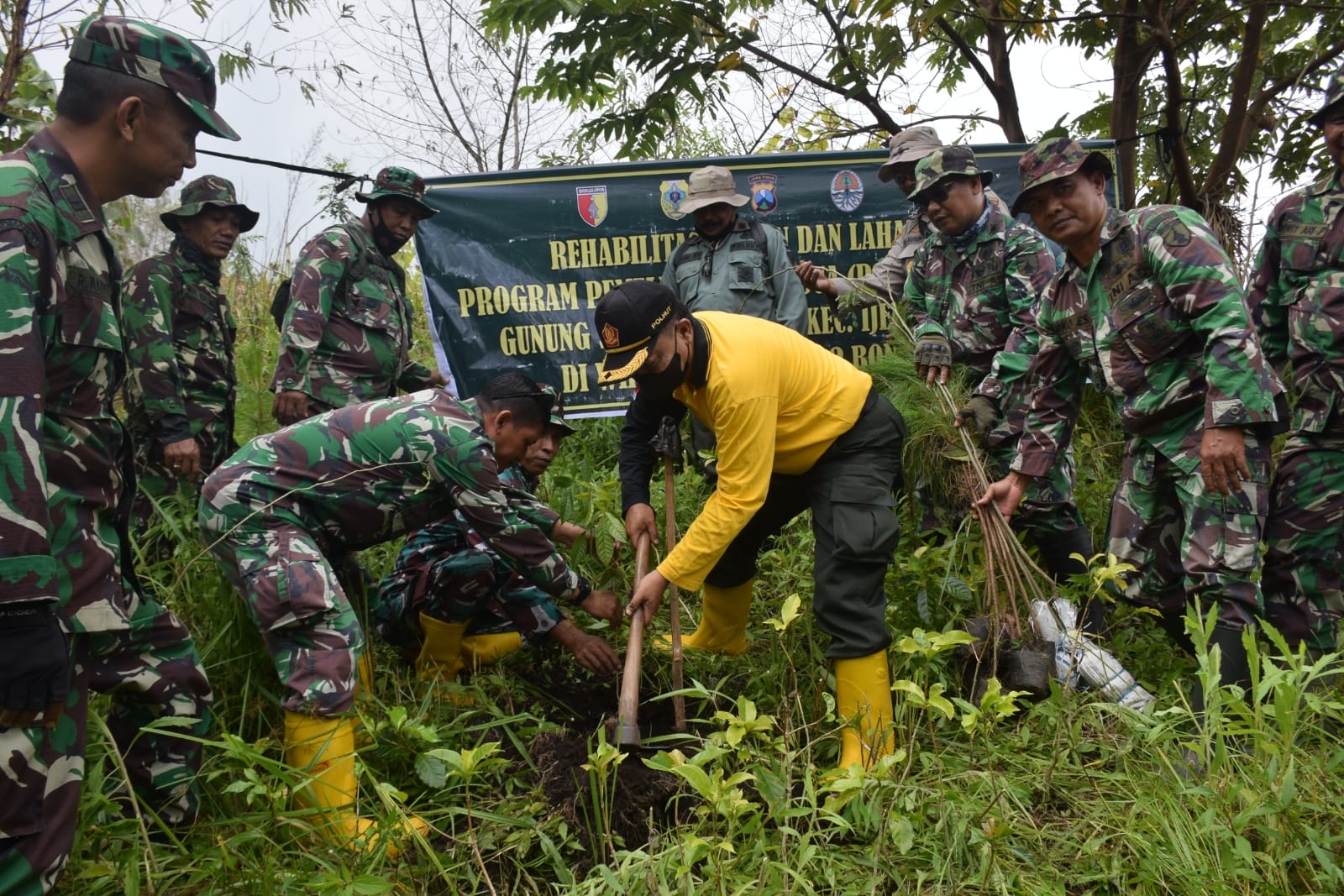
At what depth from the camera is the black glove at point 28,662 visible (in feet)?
5.00

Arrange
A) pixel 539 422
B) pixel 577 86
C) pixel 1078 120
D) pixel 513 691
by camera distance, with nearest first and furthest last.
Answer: pixel 539 422 → pixel 513 691 → pixel 577 86 → pixel 1078 120

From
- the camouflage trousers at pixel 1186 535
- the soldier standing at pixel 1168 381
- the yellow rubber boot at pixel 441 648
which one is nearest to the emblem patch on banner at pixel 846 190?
the soldier standing at pixel 1168 381

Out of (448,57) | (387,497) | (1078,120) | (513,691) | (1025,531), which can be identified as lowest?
(513,691)

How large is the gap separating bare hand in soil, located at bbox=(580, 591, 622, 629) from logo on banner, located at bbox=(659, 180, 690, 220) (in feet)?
9.36

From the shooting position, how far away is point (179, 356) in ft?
Answer: 13.6

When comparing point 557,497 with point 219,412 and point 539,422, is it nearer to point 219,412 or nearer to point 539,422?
point 539,422

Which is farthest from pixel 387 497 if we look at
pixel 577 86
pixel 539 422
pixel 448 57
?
pixel 448 57

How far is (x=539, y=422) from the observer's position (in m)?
3.02

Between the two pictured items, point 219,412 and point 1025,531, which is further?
point 219,412

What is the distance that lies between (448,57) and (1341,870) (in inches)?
406

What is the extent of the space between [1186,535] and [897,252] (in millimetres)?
2393

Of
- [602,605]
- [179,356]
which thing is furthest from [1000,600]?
[179,356]

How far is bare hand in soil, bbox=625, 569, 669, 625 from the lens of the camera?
2740mm

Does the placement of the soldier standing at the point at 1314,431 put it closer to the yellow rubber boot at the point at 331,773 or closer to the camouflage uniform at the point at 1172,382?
the camouflage uniform at the point at 1172,382
